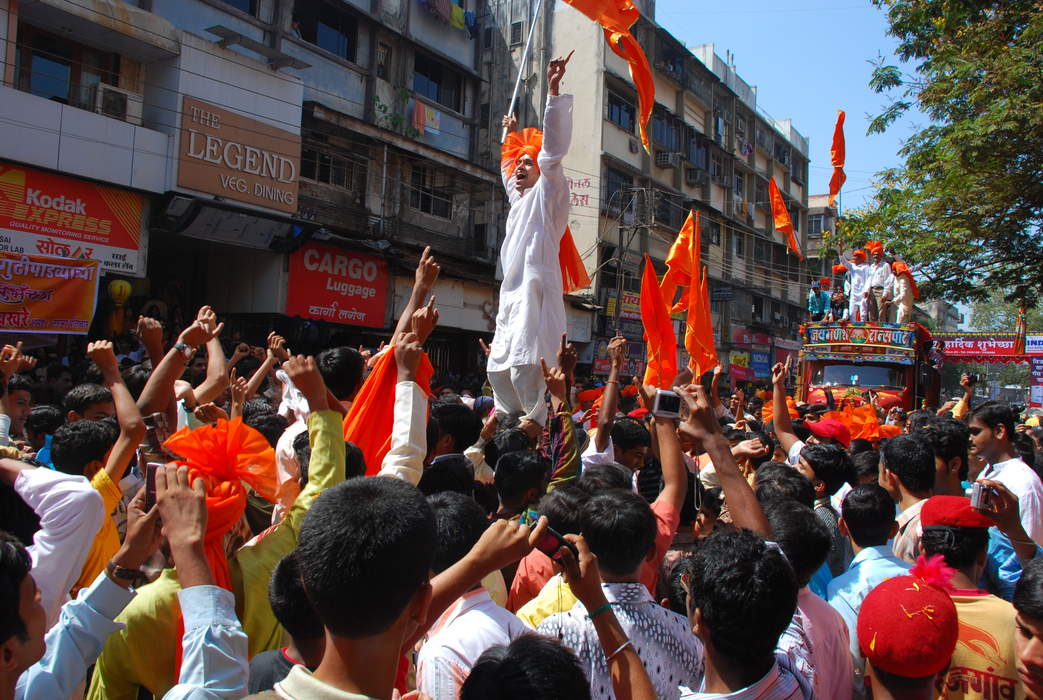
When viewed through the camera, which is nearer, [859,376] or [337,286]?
[859,376]

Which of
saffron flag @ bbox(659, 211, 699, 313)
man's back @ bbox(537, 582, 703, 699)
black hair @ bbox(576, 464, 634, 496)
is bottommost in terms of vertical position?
man's back @ bbox(537, 582, 703, 699)

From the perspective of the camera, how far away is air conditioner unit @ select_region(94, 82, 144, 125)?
11469 mm

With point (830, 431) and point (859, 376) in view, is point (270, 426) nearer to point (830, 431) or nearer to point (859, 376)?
point (830, 431)

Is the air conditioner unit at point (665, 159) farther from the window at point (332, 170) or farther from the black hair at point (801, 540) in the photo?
the black hair at point (801, 540)

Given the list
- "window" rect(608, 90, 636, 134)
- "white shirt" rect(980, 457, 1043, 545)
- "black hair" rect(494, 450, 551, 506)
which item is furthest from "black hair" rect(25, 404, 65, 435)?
"window" rect(608, 90, 636, 134)

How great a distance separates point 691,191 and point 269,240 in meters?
19.6

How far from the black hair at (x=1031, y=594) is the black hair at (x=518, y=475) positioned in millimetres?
1751

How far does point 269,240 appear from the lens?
45.0 ft

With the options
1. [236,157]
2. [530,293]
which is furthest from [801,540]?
[236,157]

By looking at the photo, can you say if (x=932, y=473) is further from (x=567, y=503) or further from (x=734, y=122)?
(x=734, y=122)

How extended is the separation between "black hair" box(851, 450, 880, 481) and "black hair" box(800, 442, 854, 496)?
0.28 m

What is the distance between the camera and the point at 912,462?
11.6 feet

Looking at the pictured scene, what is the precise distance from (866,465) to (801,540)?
2172 millimetres

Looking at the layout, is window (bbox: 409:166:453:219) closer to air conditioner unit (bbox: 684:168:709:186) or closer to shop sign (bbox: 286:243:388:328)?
shop sign (bbox: 286:243:388:328)
